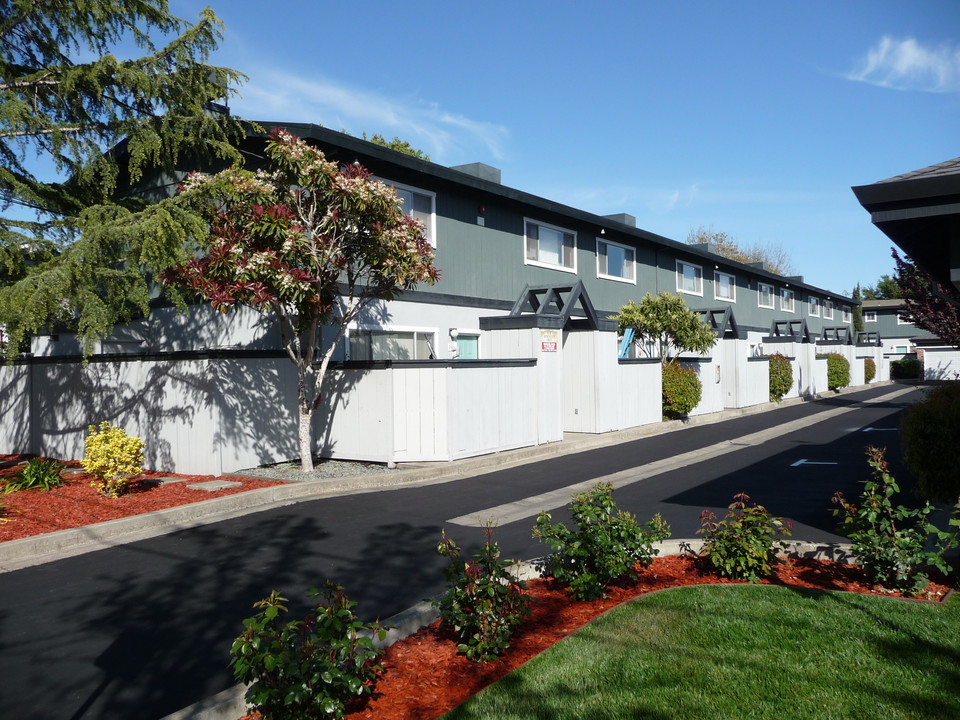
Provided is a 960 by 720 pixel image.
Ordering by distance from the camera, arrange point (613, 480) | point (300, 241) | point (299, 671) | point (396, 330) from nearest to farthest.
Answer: point (299, 671) < point (300, 241) < point (613, 480) < point (396, 330)

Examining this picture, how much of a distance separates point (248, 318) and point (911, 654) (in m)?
11.7

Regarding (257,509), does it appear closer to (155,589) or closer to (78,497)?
(78,497)

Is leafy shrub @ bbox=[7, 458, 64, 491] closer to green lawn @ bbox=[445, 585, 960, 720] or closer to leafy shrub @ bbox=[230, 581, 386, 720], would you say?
leafy shrub @ bbox=[230, 581, 386, 720]

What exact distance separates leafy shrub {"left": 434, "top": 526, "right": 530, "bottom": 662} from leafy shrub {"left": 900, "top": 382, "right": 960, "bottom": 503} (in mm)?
4965

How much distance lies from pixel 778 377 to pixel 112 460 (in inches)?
1035

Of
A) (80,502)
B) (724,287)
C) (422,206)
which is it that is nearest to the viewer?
(80,502)

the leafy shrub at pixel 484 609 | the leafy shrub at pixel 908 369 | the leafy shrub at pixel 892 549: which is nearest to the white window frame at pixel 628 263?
the leafy shrub at pixel 892 549

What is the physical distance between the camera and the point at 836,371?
38.3 meters

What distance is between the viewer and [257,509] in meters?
10.1

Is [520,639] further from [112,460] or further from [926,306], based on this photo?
[926,306]

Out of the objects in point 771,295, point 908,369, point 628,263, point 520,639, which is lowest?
point 520,639

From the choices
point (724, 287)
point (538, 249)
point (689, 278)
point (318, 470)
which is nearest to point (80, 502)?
point (318, 470)

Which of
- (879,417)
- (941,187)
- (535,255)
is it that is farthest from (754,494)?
(879,417)

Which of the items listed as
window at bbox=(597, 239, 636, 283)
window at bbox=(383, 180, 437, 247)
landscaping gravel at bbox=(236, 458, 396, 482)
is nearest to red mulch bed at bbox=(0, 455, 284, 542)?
landscaping gravel at bbox=(236, 458, 396, 482)
